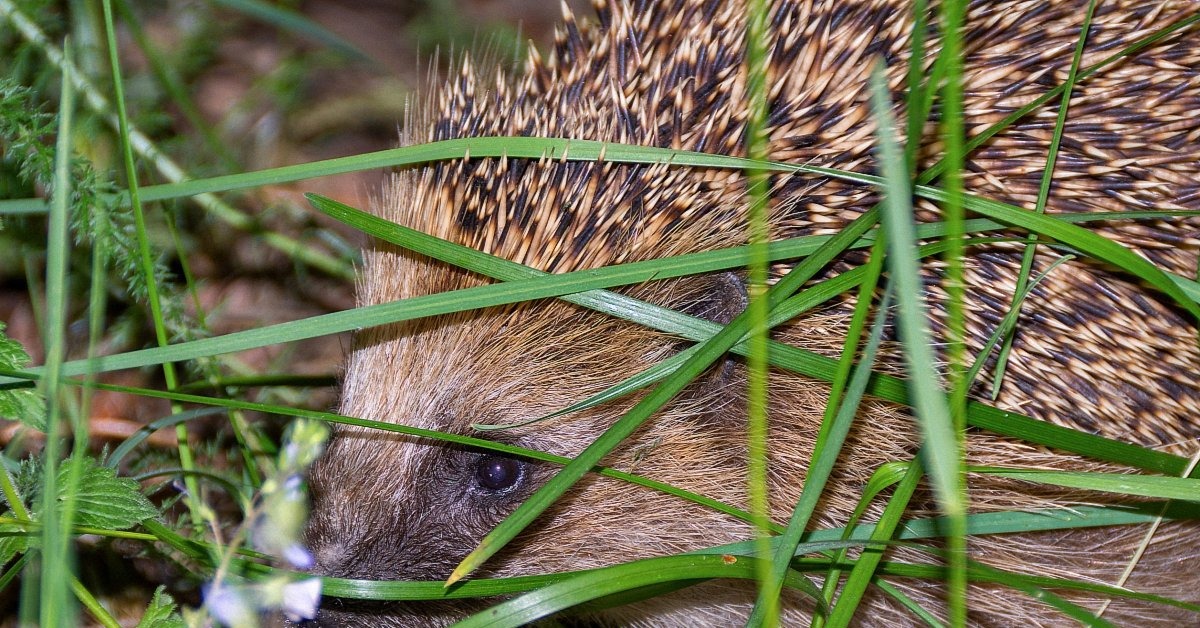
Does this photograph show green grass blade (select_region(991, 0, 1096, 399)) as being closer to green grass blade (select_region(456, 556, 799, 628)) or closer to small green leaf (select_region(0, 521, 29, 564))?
green grass blade (select_region(456, 556, 799, 628))

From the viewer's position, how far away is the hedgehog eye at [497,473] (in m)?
2.30

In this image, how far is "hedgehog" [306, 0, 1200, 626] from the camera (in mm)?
2180

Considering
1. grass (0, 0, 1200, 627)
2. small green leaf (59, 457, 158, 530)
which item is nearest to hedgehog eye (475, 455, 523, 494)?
grass (0, 0, 1200, 627)

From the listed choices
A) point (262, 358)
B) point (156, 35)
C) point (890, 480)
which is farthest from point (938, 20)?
point (156, 35)

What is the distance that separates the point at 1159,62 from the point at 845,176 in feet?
2.46

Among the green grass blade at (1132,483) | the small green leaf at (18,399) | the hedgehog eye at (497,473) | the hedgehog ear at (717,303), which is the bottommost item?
the small green leaf at (18,399)

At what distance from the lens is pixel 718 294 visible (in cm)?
230

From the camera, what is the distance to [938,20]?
7.17 ft

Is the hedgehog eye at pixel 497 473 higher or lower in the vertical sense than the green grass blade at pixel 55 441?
higher

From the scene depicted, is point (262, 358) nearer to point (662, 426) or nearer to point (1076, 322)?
point (662, 426)

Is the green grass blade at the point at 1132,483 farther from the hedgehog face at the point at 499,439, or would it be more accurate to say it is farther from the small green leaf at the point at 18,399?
the small green leaf at the point at 18,399

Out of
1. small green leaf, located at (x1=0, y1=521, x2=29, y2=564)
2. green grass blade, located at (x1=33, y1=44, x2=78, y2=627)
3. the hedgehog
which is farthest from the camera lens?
the hedgehog

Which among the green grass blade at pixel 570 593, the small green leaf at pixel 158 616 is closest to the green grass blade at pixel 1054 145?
the green grass blade at pixel 570 593

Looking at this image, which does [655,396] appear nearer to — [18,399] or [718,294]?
[718,294]
